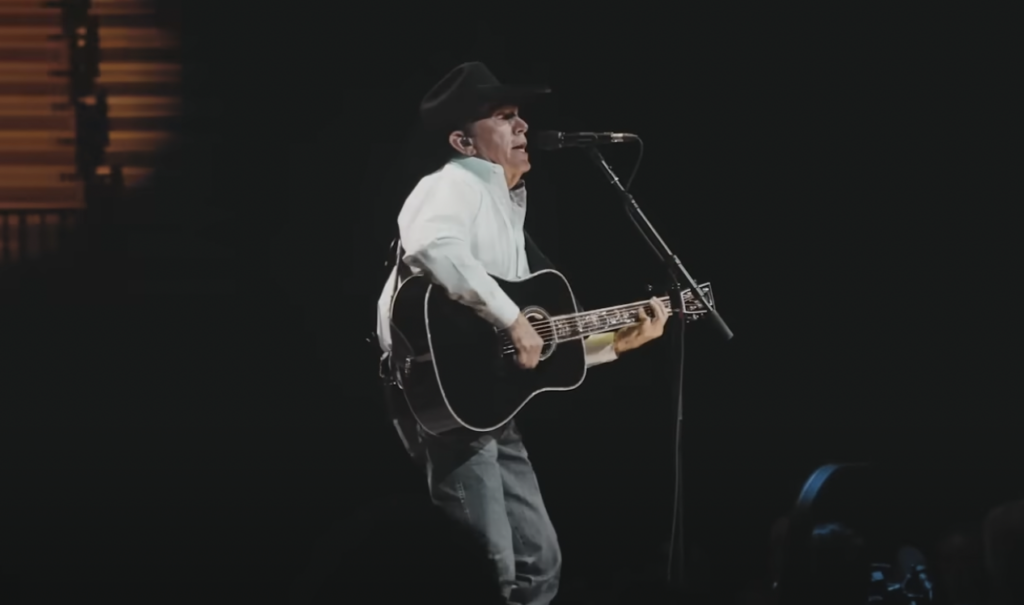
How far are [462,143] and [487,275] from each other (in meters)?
0.51

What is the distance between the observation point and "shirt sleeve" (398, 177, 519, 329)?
3826mm

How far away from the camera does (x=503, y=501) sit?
383cm

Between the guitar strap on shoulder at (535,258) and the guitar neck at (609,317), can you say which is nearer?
the guitar neck at (609,317)

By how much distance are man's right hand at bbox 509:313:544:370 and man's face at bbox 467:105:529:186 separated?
21.0 inches

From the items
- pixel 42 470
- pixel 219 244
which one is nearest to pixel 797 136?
pixel 219 244

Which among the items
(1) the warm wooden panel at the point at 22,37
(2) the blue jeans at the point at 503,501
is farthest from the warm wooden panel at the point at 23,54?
(2) the blue jeans at the point at 503,501

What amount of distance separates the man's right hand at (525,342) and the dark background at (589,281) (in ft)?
2.14

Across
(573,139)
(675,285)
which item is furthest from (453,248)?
(675,285)

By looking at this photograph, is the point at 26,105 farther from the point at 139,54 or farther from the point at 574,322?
the point at 574,322

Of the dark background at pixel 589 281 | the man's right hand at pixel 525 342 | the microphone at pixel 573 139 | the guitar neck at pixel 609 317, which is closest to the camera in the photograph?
the man's right hand at pixel 525 342

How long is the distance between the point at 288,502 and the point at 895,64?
2.76 m

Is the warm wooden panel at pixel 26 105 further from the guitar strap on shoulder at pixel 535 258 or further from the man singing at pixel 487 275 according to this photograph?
the guitar strap on shoulder at pixel 535 258

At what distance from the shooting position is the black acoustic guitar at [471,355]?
3.78 metres

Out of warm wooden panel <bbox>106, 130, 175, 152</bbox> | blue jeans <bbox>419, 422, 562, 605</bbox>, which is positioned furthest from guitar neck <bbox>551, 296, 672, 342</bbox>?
warm wooden panel <bbox>106, 130, 175, 152</bbox>
